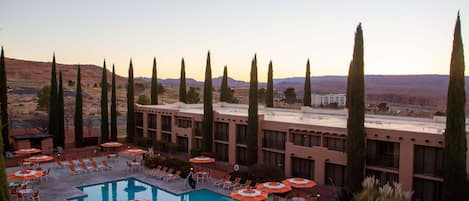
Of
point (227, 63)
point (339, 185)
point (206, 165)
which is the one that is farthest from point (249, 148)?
point (227, 63)

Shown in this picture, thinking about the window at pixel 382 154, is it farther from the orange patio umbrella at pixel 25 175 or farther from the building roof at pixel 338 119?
the orange patio umbrella at pixel 25 175

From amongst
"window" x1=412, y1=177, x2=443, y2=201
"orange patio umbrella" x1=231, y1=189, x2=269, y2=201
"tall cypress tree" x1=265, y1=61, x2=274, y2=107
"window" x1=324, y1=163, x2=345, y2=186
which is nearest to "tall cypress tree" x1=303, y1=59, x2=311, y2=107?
"tall cypress tree" x1=265, y1=61, x2=274, y2=107

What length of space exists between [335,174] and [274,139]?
18.1ft

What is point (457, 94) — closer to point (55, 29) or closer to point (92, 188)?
point (92, 188)

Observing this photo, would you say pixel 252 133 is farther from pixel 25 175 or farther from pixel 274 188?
pixel 25 175

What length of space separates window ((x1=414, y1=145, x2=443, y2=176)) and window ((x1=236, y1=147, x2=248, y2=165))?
42.3ft

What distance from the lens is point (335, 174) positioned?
78.1 ft

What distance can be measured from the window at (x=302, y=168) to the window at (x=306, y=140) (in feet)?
3.57

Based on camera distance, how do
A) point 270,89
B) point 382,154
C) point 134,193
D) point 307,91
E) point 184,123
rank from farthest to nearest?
point 270,89 → point 307,91 → point 184,123 → point 134,193 → point 382,154

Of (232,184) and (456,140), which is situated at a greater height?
(456,140)

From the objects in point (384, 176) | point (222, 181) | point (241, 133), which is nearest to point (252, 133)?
point (241, 133)

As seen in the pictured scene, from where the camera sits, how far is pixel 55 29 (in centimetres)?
3944

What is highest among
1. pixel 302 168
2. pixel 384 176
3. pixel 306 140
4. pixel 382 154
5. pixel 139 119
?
pixel 139 119

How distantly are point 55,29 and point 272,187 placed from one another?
30643mm
